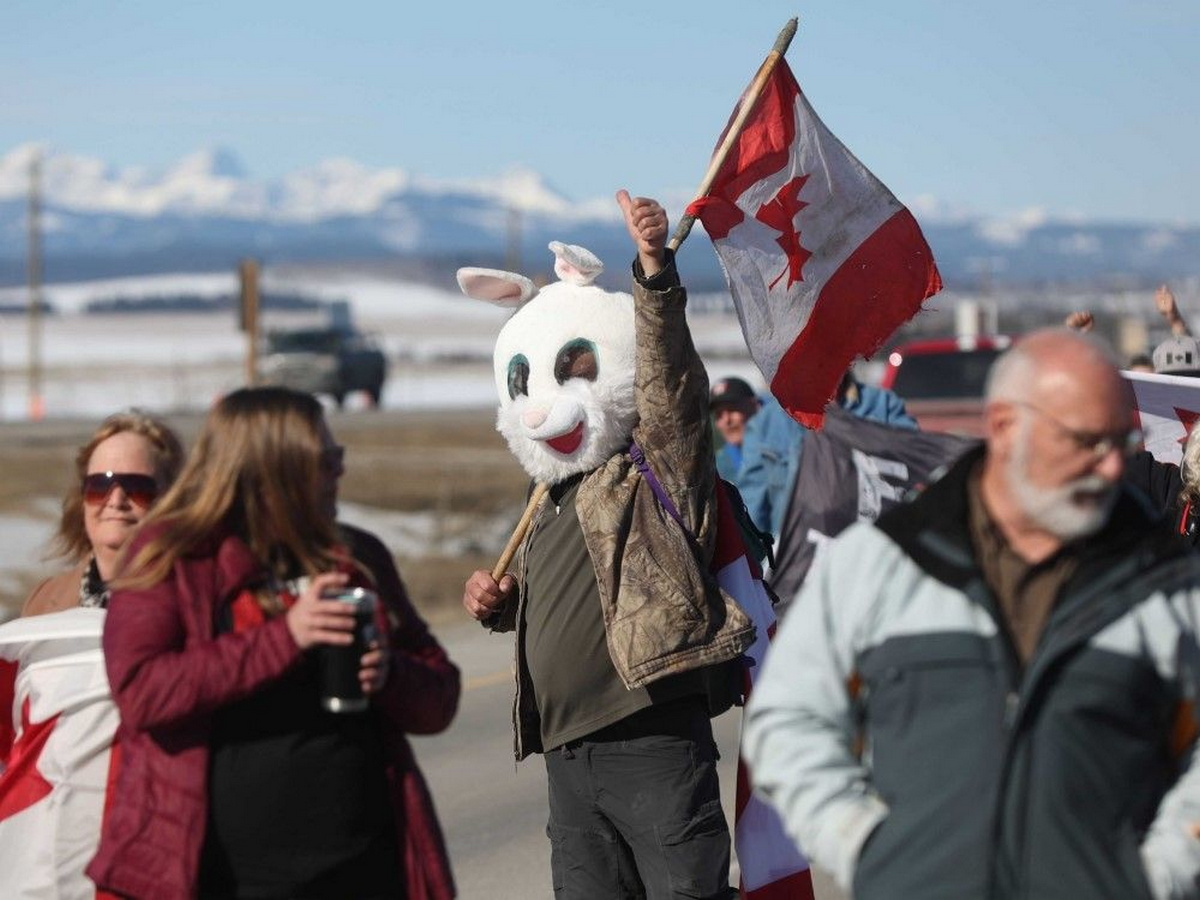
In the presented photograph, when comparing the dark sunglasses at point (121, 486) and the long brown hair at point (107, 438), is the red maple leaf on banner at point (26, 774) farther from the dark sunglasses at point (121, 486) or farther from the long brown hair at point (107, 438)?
the long brown hair at point (107, 438)

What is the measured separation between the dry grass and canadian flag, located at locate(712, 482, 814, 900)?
33.4 ft

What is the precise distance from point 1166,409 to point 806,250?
2.02m

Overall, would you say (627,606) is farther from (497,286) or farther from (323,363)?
(323,363)

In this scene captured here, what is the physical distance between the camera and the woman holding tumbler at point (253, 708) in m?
3.20

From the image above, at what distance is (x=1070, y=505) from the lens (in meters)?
2.85

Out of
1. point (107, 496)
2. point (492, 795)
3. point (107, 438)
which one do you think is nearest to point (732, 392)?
point (492, 795)

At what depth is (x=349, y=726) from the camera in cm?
330

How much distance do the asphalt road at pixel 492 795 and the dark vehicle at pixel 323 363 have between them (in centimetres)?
3731

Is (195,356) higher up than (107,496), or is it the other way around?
(195,356)

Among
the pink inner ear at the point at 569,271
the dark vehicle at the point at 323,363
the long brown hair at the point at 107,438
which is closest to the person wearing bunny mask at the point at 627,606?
the pink inner ear at the point at 569,271

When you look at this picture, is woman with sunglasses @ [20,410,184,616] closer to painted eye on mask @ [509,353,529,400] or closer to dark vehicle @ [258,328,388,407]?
painted eye on mask @ [509,353,529,400]

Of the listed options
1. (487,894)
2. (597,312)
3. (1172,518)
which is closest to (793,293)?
(597,312)

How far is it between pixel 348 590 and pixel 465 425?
41344 millimetres

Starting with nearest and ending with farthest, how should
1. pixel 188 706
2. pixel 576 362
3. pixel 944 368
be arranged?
1. pixel 188 706
2. pixel 576 362
3. pixel 944 368
